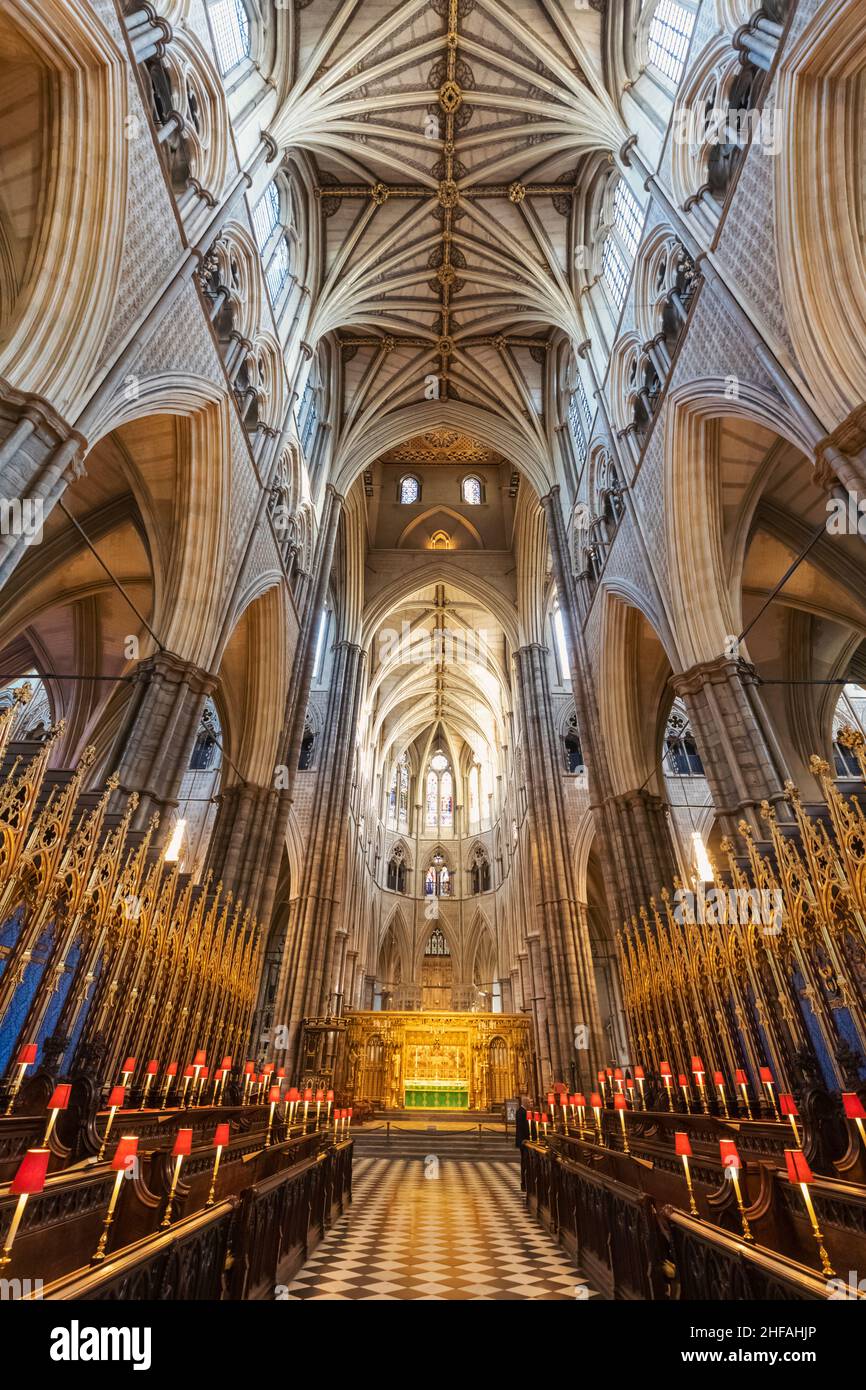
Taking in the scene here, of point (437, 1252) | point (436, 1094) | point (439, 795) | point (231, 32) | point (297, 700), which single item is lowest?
point (437, 1252)

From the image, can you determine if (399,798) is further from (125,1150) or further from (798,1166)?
(798,1166)

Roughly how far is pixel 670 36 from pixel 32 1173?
1805 cm

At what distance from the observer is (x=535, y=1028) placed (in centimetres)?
2067

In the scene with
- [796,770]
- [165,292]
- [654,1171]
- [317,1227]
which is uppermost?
[165,292]

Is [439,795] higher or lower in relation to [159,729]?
higher

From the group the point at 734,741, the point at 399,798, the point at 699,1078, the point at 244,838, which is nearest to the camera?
the point at 699,1078

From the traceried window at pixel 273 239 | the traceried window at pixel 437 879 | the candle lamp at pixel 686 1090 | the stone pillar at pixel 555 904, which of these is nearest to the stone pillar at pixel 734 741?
the candle lamp at pixel 686 1090

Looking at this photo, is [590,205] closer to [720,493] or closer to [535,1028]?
[720,493]

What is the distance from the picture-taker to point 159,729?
10305mm

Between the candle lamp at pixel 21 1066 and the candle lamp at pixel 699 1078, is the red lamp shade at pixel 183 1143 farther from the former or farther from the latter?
the candle lamp at pixel 699 1078

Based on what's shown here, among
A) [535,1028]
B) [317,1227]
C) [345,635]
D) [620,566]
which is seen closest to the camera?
[317,1227]

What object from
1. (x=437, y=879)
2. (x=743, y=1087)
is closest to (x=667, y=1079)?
(x=743, y=1087)

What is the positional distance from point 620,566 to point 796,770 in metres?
6.37
